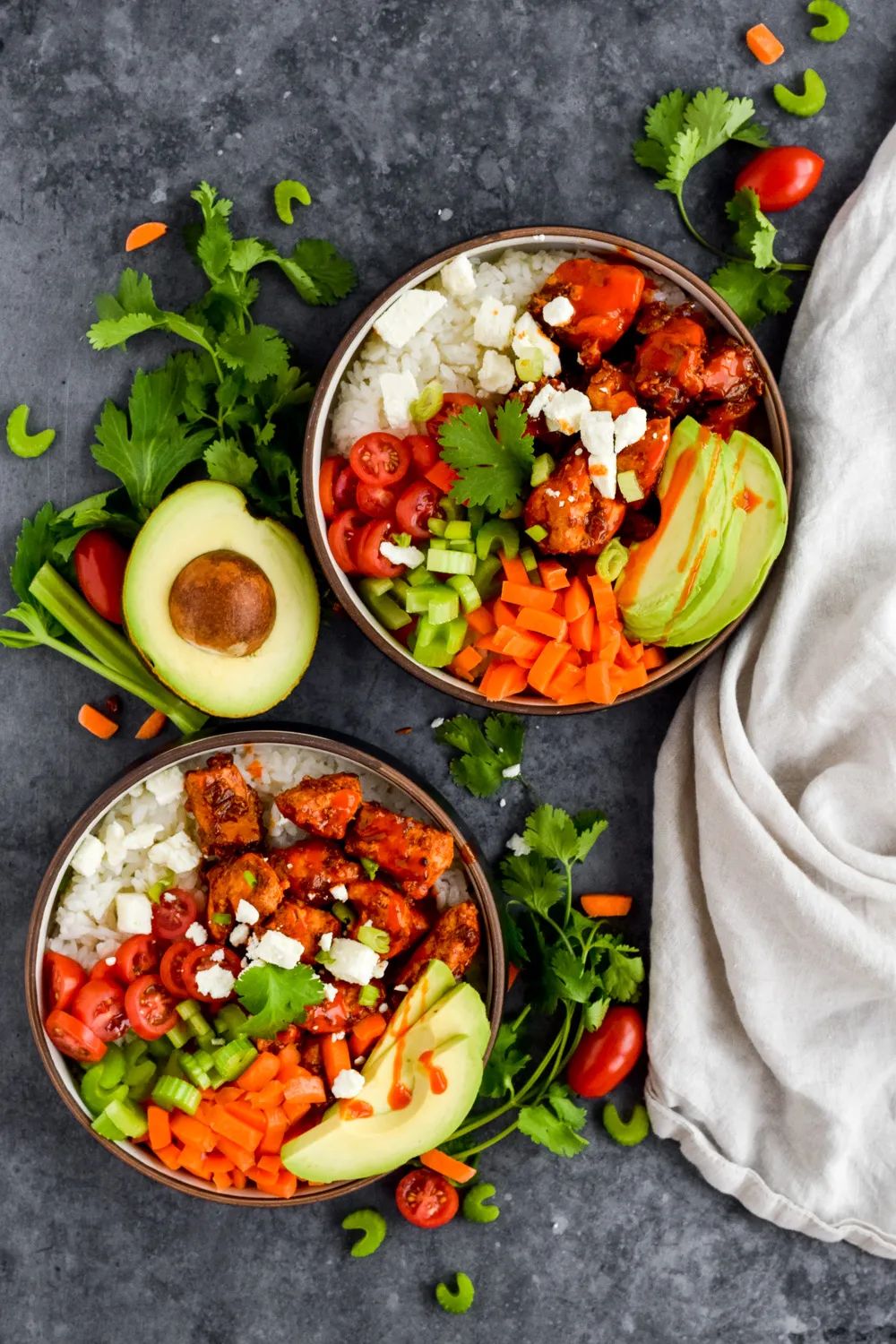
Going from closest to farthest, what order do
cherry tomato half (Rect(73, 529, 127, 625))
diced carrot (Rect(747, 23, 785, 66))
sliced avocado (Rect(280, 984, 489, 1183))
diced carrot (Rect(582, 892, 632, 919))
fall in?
sliced avocado (Rect(280, 984, 489, 1183)), cherry tomato half (Rect(73, 529, 127, 625)), diced carrot (Rect(747, 23, 785, 66)), diced carrot (Rect(582, 892, 632, 919))

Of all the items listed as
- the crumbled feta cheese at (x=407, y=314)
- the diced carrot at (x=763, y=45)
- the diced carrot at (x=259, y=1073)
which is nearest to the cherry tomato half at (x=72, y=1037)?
the diced carrot at (x=259, y=1073)

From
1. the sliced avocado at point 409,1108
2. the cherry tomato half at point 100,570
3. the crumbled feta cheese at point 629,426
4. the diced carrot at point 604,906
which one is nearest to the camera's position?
the crumbled feta cheese at point 629,426

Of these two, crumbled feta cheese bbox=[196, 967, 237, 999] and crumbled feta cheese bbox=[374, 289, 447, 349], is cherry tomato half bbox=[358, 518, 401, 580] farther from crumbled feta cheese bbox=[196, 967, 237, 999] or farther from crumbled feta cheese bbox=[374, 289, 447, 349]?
crumbled feta cheese bbox=[196, 967, 237, 999]

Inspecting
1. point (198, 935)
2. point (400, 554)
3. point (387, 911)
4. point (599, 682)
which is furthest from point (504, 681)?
point (198, 935)

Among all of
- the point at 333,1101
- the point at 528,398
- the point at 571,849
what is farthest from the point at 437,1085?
the point at 528,398

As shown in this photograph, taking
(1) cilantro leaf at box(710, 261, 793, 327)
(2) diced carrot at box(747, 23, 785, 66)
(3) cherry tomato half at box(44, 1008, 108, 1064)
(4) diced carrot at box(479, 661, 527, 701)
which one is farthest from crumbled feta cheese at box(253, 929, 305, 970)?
(2) diced carrot at box(747, 23, 785, 66)

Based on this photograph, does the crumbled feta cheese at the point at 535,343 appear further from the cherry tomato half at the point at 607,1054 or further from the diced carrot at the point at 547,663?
the cherry tomato half at the point at 607,1054
